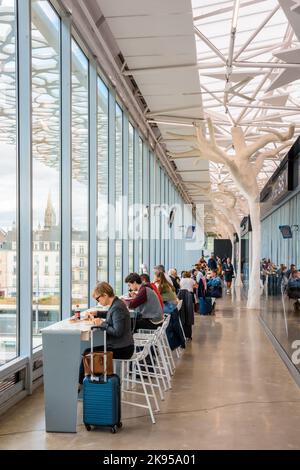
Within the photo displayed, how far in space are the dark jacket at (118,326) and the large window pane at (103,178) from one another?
4.45 meters

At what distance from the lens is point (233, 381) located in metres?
6.53

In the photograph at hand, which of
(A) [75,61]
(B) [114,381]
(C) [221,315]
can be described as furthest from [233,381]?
(C) [221,315]

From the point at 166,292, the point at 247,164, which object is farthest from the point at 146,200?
the point at 166,292

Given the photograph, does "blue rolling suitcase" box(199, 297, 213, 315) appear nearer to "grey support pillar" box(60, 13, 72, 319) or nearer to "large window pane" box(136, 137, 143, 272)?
"large window pane" box(136, 137, 143, 272)

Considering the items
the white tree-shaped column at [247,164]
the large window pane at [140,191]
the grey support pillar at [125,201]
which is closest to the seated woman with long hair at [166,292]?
the grey support pillar at [125,201]

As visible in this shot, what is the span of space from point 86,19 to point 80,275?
375cm

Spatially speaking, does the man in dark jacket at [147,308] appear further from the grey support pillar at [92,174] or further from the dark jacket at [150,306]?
the grey support pillar at [92,174]

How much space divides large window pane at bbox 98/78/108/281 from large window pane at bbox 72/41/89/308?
3.14ft

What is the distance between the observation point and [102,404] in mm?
4570

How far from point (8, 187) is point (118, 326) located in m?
1.88

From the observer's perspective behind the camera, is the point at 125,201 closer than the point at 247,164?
Yes

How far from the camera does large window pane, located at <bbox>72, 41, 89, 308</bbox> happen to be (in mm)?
7914

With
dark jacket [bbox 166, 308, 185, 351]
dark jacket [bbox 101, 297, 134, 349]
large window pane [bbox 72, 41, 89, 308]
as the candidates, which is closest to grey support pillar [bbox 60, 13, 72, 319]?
large window pane [bbox 72, 41, 89, 308]

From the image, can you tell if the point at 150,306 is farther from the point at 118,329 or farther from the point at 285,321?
the point at 285,321
